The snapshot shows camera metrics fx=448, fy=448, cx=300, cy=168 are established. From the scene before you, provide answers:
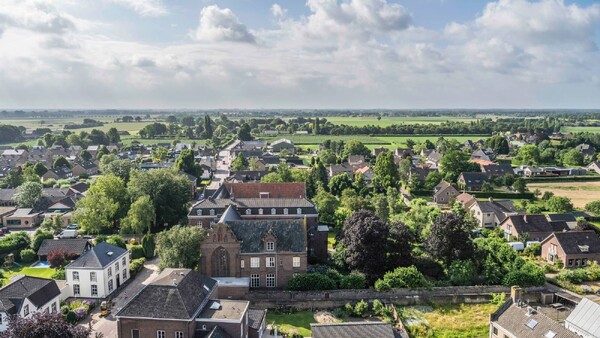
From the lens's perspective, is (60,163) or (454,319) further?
(60,163)

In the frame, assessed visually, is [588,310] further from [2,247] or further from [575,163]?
[575,163]

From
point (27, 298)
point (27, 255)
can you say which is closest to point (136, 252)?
point (27, 255)

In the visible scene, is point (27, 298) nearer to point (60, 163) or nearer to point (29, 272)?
point (29, 272)

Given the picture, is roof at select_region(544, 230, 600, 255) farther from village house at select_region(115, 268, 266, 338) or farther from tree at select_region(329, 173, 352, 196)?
tree at select_region(329, 173, 352, 196)

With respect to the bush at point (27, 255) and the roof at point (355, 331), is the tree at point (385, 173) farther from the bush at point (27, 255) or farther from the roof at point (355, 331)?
the bush at point (27, 255)

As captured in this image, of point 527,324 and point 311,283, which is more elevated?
point 527,324

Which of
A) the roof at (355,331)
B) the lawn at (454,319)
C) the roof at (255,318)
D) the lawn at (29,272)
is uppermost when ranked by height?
the roof at (355,331)

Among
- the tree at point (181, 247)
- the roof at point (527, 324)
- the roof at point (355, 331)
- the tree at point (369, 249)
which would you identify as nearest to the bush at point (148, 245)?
the tree at point (181, 247)

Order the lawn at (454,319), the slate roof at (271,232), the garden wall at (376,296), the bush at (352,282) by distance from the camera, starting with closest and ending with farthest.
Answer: the lawn at (454,319) < the garden wall at (376,296) < the bush at (352,282) < the slate roof at (271,232)
